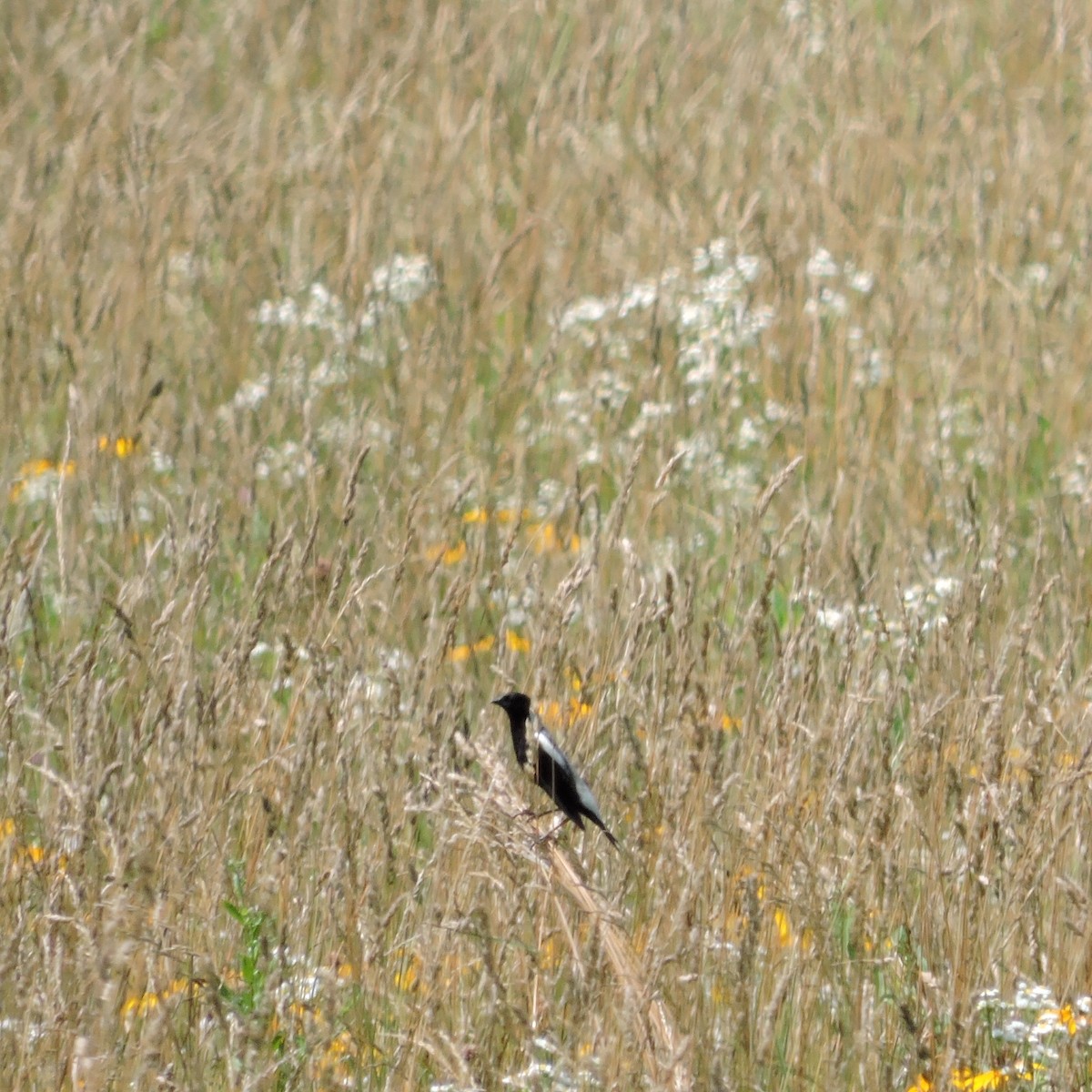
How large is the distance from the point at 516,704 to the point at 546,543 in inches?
62.5

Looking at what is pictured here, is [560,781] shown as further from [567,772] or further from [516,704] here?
[516,704]

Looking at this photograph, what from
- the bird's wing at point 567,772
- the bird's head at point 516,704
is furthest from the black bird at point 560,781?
the bird's head at point 516,704

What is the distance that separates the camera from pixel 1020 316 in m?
4.86

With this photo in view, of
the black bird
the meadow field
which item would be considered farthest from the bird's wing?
the meadow field

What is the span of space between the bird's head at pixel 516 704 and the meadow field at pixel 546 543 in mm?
74

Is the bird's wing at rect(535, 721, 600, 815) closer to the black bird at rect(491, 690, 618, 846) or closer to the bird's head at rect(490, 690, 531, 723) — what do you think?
the black bird at rect(491, 690, 618, 846)

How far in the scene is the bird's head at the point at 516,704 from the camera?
239 centimetres

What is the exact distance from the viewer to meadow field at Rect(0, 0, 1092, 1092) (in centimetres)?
218

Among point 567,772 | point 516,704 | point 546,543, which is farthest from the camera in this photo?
point 546,543

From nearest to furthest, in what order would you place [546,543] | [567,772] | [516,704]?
1. [567,772]
2. [516,704]
3. [546,543]

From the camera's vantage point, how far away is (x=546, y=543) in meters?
3.99

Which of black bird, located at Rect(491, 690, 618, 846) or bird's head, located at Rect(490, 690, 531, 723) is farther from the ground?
bird's head, located at Rect(490, 690, 531, 723)

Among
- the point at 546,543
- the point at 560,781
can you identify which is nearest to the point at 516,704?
the point at 560,781

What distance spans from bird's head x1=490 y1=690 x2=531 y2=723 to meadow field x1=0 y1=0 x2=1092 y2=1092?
2.9 inches
